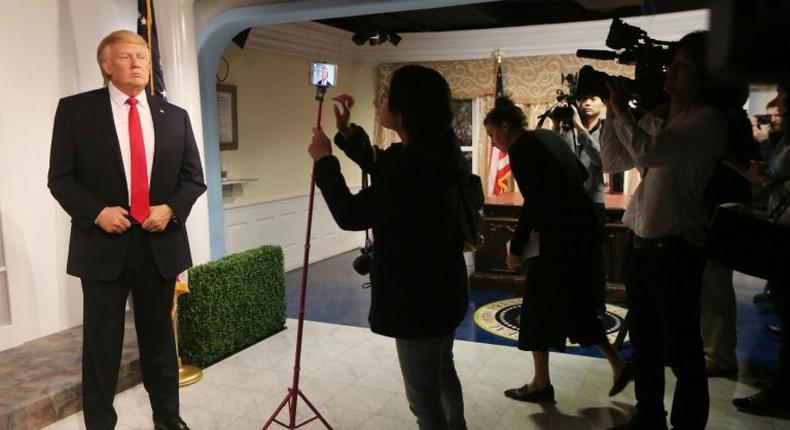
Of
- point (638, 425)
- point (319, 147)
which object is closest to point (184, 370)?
point (319, 147)

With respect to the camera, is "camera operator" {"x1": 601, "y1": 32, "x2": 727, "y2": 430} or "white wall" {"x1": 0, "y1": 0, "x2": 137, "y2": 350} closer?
"camera operator" {"x1": 601, "y1": 32, "x2": 727, "y2": 430}

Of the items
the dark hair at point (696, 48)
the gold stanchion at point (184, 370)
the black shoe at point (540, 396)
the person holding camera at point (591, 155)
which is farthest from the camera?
the person holding camera at point (591, 155)

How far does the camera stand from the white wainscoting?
5102 millimetres

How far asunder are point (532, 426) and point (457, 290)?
104 cm

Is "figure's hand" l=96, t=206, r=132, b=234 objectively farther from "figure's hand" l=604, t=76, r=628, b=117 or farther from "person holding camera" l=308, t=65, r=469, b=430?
"figure's hand" l=604, t=76, r=628, b=117

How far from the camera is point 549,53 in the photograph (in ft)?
20.7

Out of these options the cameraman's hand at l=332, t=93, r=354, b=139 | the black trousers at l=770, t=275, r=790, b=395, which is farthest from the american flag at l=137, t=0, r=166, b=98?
the black trousers at l=770, t=275, r=790, b=395

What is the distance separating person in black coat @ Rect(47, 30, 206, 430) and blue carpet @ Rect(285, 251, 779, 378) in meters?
1.90

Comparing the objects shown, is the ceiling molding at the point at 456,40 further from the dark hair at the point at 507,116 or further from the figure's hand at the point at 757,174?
the figure's hand at the point at 757,174

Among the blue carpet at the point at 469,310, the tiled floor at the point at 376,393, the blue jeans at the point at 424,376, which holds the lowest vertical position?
the blue carpet at the point at 469,310

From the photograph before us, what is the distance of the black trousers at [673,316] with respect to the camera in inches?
76.7

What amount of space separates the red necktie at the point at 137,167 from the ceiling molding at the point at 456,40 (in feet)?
10.3

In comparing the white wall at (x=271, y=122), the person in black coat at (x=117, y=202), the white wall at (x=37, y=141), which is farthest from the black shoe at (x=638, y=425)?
the white wall at (x=271, y=122)

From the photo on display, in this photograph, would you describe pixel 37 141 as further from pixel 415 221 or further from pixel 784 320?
pixel 784 320
